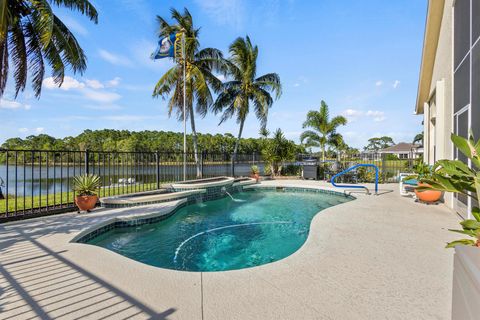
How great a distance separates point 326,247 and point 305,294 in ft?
4.44

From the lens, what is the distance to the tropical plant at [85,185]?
228 inches

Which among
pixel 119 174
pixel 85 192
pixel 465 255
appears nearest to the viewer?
pixel 465 255

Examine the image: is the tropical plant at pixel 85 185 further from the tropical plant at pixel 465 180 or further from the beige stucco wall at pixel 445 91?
the beige stucco wall at pixel 445 91

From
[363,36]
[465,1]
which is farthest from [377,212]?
[363,36]

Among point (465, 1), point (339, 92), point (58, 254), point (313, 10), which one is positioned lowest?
point (58, 254)

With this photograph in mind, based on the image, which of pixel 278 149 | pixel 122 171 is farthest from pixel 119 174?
pixel 278 149

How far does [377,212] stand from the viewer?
5.66 m

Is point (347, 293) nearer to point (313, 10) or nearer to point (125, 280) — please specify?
point (125, 280)

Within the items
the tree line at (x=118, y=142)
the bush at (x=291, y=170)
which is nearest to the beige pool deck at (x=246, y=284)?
the bush at (x=291, y=170)

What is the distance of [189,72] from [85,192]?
9.47 metres

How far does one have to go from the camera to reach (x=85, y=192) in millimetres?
5844

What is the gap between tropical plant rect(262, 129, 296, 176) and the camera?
555 inches

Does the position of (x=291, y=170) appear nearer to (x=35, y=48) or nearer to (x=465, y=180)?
(x=35, y=48)

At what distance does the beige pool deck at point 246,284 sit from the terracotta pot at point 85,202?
181 cm
